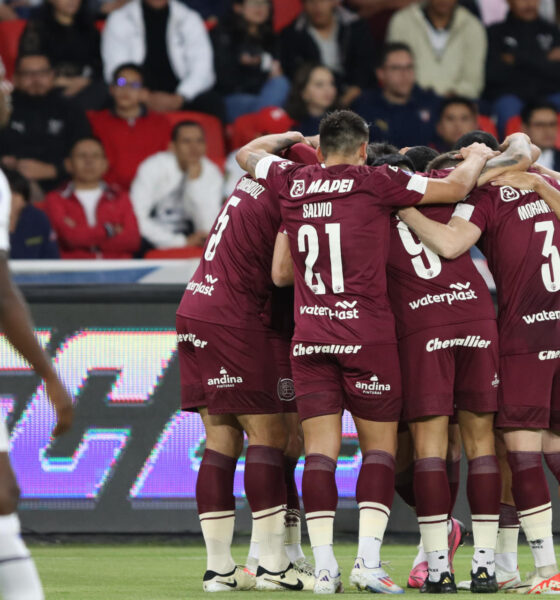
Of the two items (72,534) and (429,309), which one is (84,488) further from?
(429,309)

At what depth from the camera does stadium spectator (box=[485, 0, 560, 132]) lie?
13398mm

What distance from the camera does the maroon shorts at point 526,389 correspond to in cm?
607

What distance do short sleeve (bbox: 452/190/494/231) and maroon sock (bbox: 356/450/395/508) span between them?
1.16 meters

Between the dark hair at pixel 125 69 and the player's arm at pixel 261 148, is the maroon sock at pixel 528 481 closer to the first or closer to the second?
the player's arm at pixel 261 148

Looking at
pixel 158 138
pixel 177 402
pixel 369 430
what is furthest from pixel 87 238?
pixel 369 430

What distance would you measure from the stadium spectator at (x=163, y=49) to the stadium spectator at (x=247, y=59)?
0.78ft

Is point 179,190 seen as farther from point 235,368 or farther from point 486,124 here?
point 235,368

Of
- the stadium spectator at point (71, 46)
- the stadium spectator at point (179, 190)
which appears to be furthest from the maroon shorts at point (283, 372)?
the stadium spectator at point (71, 46)

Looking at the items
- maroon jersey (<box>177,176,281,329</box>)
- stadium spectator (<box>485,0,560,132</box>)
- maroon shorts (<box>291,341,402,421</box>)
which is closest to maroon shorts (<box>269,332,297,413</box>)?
maroon jersey (<box>177,176,281,329</box>)

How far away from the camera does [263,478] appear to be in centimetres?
637

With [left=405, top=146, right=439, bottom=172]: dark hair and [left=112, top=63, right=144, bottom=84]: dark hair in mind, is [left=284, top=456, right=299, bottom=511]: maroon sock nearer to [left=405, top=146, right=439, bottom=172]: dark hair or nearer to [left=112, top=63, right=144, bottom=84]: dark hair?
[left=405, top=146, right=439, bottom=172]: dark hair

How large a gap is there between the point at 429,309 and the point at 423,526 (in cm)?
99

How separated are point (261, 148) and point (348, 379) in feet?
4.19

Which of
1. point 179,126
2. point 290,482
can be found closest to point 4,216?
point 290,482
